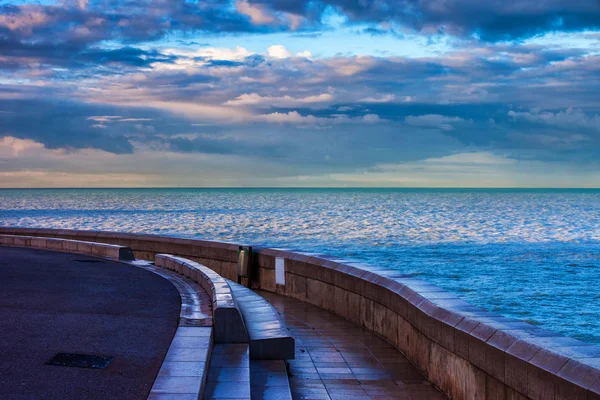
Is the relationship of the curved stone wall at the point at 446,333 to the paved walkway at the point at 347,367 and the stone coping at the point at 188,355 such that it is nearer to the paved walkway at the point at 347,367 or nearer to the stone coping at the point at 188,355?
the paved walkway at the point at 347,367

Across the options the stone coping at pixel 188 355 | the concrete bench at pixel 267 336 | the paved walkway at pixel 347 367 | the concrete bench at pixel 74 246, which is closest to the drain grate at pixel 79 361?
the stone coping at pixel 188 355

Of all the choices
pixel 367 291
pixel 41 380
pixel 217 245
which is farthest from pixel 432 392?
pixel 217 245

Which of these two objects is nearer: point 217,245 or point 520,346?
point 520,346

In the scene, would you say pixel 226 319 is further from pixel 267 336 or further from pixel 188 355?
pixel 188 355

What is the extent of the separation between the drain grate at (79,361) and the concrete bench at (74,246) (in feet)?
36.4

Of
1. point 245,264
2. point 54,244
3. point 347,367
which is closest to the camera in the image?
point 347,367

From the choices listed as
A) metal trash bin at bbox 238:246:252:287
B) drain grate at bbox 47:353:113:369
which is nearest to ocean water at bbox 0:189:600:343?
metal trash bin at bbox 238:246:252:287

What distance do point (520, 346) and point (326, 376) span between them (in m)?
3.41

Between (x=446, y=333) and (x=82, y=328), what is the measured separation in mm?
4671

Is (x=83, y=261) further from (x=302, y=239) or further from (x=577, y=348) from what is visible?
(x=302, y=239)

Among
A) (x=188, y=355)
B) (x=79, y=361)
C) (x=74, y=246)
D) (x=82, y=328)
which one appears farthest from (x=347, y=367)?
(x=74, y=246)

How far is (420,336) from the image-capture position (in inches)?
375

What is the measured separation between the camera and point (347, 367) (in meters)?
9.97

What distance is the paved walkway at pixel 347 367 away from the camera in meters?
8.78
